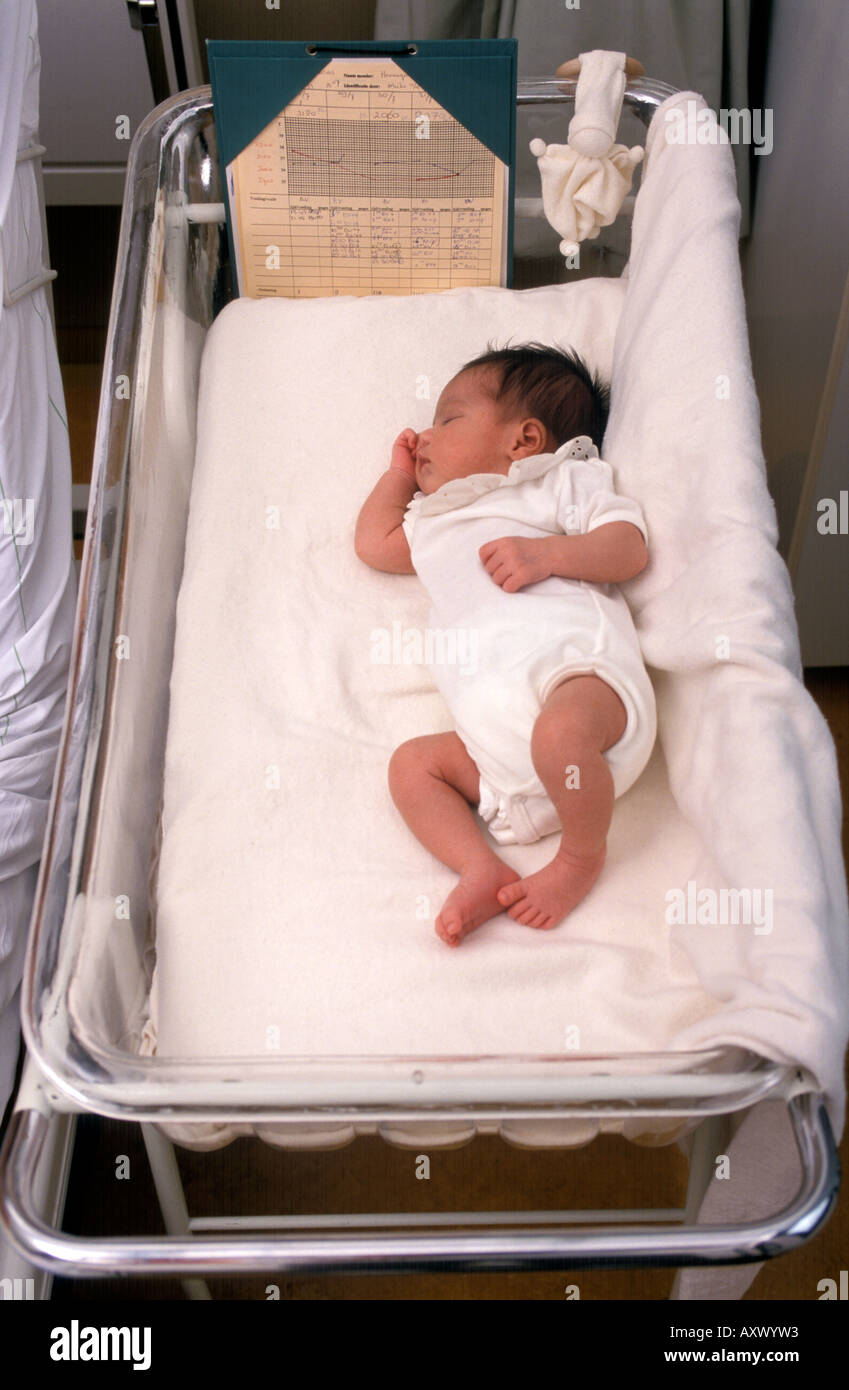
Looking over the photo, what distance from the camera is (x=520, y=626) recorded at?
1091 millimetres

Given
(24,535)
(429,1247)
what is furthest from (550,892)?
(24,535)

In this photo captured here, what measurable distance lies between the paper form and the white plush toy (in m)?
0.08

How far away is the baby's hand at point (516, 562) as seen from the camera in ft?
3.69

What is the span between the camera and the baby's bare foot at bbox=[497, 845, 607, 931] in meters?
1.00

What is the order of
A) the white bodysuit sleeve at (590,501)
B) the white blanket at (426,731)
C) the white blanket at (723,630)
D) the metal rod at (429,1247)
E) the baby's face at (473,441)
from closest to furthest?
1. the metal rod at (429,1247)
2. the white blanket at (723,630)
3. the white blanket at (426,731)
4. the white bodysuit sleeve at (590,501)
5. the baby's face at (473,441)

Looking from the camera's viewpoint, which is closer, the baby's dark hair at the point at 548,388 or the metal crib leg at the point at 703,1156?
the metal crib leg at the point at 703,1156

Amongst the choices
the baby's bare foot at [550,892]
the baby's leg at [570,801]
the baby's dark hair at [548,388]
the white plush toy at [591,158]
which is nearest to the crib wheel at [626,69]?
the white plush toy at [591,158]

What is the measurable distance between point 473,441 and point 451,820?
0.45 metres

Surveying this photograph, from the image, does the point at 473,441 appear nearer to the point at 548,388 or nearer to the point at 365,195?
the point at 548,388

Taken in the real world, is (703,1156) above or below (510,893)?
below

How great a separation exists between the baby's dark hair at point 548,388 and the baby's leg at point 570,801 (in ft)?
1.34

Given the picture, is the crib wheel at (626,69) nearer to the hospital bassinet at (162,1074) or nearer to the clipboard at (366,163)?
the clipboard at (366,163)

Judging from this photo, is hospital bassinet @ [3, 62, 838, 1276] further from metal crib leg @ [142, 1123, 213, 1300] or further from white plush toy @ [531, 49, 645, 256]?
white plush toy @ [531, 49, 645, 256]

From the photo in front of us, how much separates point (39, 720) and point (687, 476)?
2.28 ft
